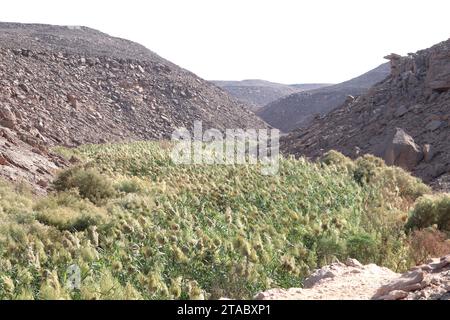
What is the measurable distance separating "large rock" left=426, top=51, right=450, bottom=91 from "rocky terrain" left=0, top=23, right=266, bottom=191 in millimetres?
16554

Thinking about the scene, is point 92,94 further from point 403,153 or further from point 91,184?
point 91,184

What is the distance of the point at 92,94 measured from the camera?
44062mm

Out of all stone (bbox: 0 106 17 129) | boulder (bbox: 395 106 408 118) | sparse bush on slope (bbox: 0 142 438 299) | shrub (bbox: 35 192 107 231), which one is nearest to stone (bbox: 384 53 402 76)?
boulder (bbox: 395 106 408 118)

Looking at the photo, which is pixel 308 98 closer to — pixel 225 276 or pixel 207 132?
pixel 207 132

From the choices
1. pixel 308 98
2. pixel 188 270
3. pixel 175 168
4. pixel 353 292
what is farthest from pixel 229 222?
pixel 308 98

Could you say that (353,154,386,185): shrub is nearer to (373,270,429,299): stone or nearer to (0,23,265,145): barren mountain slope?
(373,270,429,299): stone

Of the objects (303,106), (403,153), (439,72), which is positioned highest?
(439,72)

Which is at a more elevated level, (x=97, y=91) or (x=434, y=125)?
(x=97, y=91)

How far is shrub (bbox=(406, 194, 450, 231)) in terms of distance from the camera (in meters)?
9.43

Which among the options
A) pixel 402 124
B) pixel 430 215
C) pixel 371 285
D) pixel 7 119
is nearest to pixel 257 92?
pixel 402 124

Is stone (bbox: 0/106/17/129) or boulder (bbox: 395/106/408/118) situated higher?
boulder (bbox: 395/106/408/118)

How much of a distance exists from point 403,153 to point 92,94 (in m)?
28.2

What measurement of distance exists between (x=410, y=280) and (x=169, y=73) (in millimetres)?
52524

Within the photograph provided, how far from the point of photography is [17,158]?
1761cm
